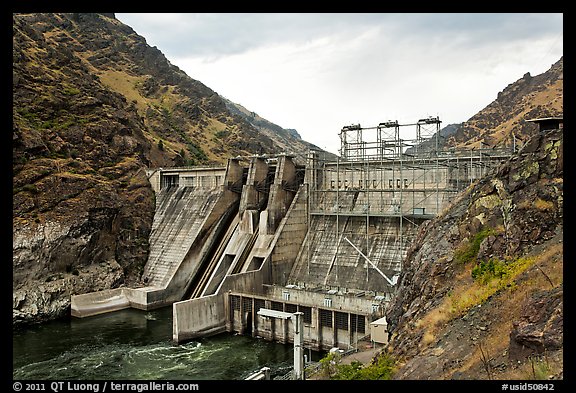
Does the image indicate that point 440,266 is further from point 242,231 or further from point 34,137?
point 34,137

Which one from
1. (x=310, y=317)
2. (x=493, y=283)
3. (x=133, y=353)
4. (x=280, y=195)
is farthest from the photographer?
(x=280, y=195)

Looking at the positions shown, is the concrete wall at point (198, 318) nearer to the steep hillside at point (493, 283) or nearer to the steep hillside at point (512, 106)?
the steep hillside at point (493, 283)

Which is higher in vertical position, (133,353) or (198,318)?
(198,318)

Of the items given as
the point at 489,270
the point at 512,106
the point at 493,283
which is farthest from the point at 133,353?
the point at 512,106

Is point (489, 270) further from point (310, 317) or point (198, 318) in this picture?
point (198, 318)

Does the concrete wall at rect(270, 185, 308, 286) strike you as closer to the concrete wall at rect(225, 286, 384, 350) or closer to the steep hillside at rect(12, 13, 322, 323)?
the concrete wall at rect(225, 286, 384, 350)
